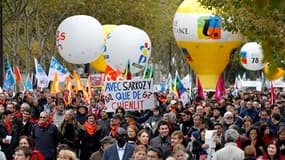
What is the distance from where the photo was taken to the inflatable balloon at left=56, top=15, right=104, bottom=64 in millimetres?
27641

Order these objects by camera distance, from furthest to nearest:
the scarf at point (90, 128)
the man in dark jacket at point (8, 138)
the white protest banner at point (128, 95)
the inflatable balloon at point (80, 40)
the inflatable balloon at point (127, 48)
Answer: the inflatable balloon at point (127, 48) → the inflatable balloon at point (80, 40) → the white protest banner at point (128, 95) → the scarf at point (90, 128) → the man in dark jacket at point (8, 138)

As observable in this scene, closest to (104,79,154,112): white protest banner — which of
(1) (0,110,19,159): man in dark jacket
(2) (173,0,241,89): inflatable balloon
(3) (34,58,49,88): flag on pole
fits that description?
(1) (0,110,19,159): man in dark jacket

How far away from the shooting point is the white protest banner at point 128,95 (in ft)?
58.9

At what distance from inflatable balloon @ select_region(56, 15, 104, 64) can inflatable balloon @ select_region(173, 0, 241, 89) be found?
6534 millimetres

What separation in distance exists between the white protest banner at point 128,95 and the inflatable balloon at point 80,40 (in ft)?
30.7

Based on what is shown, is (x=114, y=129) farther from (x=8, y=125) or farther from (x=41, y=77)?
(x=41, y=77)

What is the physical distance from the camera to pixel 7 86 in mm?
31250

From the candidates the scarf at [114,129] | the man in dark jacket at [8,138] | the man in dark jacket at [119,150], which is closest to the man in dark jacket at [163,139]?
the man in dark jacket at [119,150]

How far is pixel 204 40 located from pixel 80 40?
8.31m

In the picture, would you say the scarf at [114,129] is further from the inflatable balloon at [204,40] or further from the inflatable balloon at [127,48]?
the inflatable balloon at [204,40]

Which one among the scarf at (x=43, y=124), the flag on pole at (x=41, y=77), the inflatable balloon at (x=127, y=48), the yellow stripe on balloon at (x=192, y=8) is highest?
the yellow stripe on balloon at (x=192, y=8)

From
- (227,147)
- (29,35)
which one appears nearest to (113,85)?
(227,147)

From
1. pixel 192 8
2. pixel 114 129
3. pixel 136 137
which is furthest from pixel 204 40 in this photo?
pixel 136 137

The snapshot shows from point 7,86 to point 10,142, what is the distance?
1689cm
